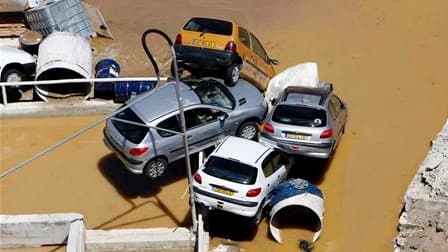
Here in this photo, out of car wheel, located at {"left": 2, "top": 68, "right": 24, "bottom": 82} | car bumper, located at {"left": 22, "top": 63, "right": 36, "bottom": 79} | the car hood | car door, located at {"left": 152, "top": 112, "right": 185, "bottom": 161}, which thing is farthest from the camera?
car bumper, located at {"left": 22, "top": 63, "right": 36, "bottom": 79}

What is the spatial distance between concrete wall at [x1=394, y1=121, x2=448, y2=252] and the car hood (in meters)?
3.96

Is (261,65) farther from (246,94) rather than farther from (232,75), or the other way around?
(246,94)

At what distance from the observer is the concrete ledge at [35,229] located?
15.4 meters

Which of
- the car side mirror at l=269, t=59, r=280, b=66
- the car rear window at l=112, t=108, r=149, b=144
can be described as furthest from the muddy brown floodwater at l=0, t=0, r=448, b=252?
the car rear window at l=112, t=108, r=149, b=144

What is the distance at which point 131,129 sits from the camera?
16828 mm

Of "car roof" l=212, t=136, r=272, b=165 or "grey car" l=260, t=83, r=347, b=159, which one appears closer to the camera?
"car roof" l=212, t=136, r=272, b=165

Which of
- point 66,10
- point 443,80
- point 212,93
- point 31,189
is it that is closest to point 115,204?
point 31,189

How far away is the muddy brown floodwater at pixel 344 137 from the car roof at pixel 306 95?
1383 millimetres

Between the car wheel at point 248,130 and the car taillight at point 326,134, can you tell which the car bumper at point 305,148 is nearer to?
the car taillight at point 326,134

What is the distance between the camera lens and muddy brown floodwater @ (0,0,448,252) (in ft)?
54.8

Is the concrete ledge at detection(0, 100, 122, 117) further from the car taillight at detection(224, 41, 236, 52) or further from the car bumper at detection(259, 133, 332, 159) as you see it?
the car bumper at detection(259, 133, 332, 159)

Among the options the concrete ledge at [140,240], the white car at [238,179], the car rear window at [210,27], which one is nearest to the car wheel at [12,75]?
the car rear window at [210,27]

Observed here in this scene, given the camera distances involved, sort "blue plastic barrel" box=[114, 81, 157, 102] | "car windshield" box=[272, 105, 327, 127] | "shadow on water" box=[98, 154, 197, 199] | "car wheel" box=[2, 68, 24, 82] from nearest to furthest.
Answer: "car windshield" box=[272, 105, 327, 127] < "shadow on water" box=[98, 154, 197, 199] < "blue plastic barrel" box=[114, 81, 157, 102] < "car wheel" box=[2, 68, 24, 82]

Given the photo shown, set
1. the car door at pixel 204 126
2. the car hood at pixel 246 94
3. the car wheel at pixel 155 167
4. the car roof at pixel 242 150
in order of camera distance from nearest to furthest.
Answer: the car roof at pixel 242 150 < the car wheel at pixel 155 167 < the car door at pixel 204 126 < the car hood at pixel 246 94
